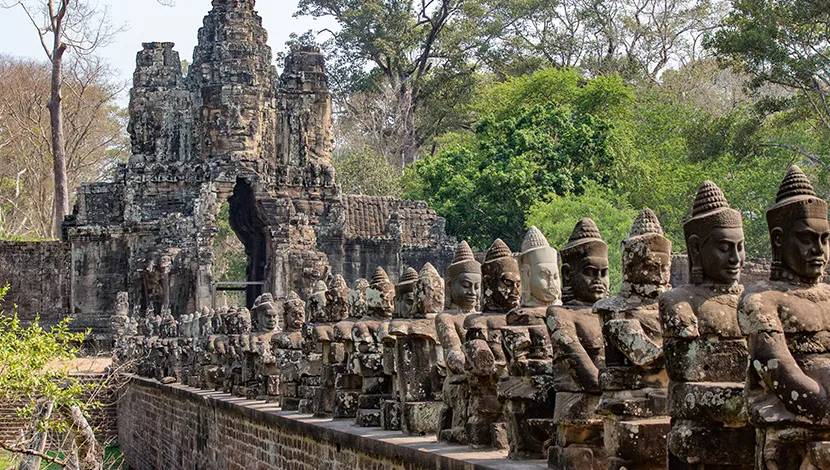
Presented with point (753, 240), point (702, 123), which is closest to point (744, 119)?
point (702, 123)

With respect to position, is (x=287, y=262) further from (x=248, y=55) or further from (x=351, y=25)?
(x=351, y=25)

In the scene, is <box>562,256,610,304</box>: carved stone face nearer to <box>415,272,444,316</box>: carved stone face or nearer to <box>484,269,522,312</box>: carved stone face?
<box>484,269,522,312</box>: carved stone face

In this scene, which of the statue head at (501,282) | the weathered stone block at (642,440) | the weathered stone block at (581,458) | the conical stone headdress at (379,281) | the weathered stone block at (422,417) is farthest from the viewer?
the conical stone headdress at (379,281)

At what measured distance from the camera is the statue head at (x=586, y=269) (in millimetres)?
7703

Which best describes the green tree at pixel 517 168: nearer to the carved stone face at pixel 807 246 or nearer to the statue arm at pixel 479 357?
the statue arm at pixel 479 357

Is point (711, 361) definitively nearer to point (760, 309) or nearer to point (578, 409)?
point (760, 309)

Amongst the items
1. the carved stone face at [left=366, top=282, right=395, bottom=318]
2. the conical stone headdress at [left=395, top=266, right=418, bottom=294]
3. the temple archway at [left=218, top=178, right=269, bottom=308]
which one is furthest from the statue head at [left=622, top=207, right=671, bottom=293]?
the temple archway at [left=218, top=178, right=269, bottom=308]

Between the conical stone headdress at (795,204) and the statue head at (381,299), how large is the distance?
22.3 feet

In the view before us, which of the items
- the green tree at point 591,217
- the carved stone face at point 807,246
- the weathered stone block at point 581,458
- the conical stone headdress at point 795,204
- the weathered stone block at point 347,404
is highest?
the green tree at point 591,217

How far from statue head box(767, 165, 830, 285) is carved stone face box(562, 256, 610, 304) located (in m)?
2.35

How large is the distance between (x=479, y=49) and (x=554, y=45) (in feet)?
9.86

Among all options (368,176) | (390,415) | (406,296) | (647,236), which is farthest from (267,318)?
(368,176)

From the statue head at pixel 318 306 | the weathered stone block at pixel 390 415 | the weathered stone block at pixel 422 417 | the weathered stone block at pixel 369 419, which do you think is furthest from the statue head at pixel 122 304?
the weathered stone block at pixel 422 417

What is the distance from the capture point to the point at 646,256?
678cm
